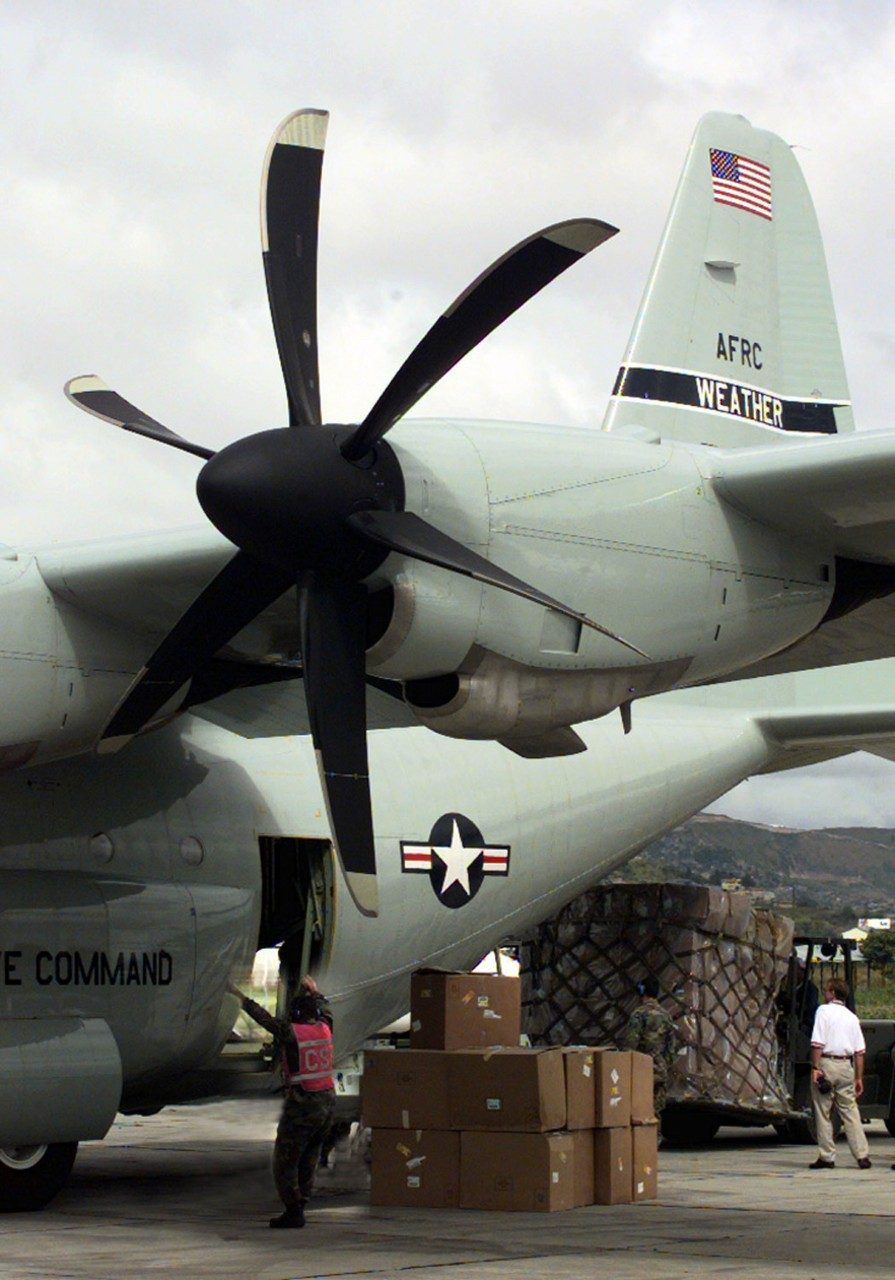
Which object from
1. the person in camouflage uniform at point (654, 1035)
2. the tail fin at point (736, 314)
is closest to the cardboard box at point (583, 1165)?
the person in camouflage uniform at point (654, 1035)

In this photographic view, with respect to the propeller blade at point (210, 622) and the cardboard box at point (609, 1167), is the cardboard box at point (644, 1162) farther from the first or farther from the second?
the propeller blade at point (210, 622)

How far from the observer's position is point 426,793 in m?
14.0

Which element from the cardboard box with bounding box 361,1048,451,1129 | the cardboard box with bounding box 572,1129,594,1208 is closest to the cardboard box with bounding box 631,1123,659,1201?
the cardboard box with bounding box 572,1129,594,1208

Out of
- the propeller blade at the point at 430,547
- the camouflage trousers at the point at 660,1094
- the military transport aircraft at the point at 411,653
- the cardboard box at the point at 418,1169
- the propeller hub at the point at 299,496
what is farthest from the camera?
the camouflage trousers at the point at 660,1094

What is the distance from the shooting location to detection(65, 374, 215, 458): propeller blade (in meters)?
10.6

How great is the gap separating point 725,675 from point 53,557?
3972mm

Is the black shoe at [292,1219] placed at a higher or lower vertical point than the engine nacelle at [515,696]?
lower

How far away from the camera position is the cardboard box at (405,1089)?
1168 cm

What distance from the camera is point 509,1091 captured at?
11.5 m

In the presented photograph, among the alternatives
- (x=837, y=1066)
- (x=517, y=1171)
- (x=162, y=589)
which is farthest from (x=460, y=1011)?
(x=837, y=1066)

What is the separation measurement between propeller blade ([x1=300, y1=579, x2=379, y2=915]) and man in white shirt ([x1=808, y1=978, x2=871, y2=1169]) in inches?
245

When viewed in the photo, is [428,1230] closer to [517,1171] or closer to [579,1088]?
[517,1171]

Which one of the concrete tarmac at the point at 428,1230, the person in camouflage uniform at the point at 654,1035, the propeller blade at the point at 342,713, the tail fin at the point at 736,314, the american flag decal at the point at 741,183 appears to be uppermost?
the american flag decal at the point at 741,183

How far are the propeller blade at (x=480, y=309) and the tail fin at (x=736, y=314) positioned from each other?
3265 mm
